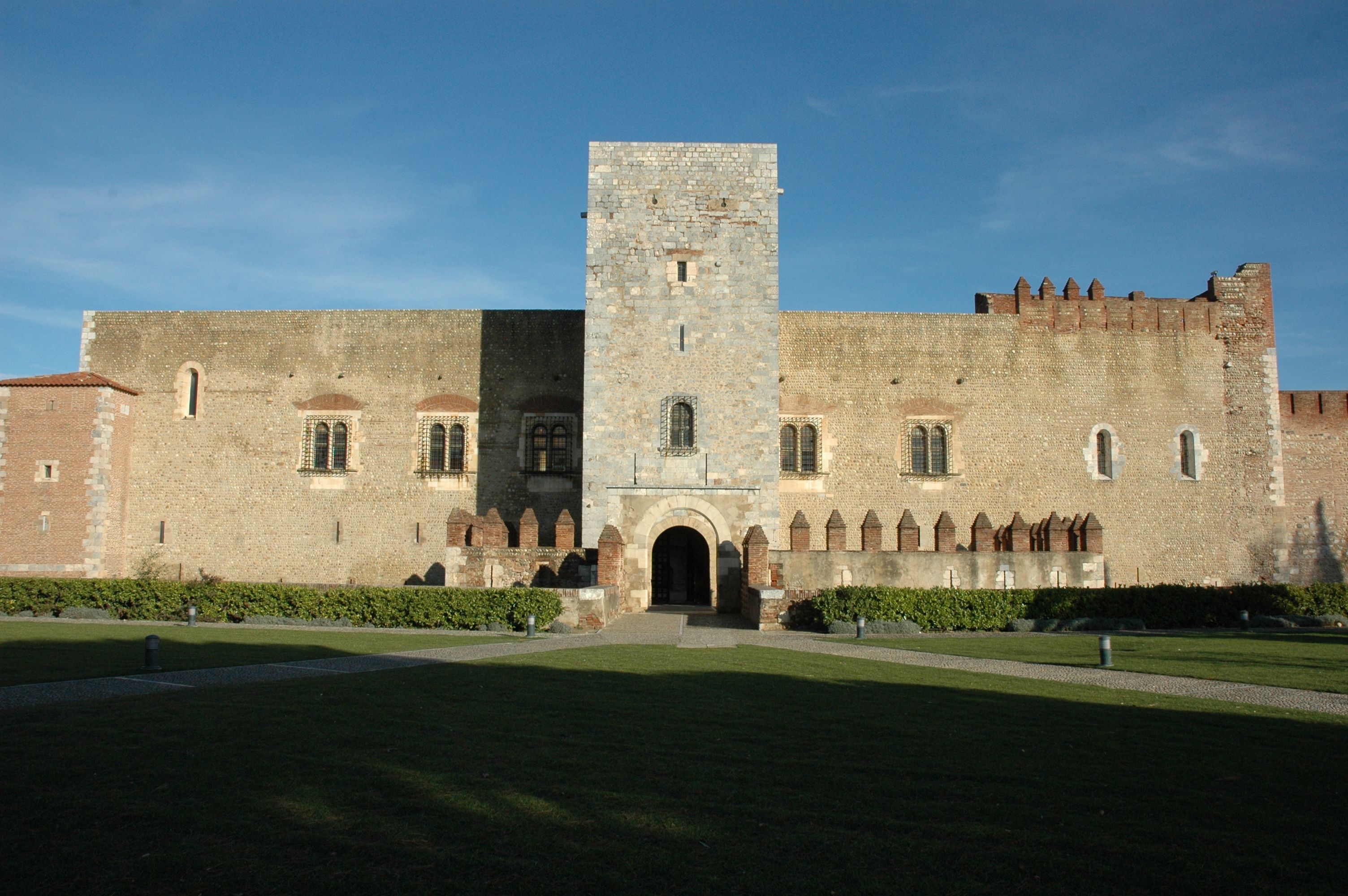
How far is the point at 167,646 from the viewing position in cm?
1398

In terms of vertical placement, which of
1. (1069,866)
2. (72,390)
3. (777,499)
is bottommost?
(1069,866)

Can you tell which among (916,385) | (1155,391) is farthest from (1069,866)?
(1155,391)

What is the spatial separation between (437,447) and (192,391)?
7.78m

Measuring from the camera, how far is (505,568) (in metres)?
21.7

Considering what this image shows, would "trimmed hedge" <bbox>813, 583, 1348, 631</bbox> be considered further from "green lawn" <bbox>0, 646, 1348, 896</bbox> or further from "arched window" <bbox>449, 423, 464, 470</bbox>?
"arched window" <bbox>449, 423, 464, 470</bbox>

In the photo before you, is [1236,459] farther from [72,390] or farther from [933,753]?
[72,390]

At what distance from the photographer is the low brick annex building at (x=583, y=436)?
2686cm

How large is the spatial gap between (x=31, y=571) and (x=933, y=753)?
1052 inches

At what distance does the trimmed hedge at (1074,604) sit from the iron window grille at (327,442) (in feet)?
51.2

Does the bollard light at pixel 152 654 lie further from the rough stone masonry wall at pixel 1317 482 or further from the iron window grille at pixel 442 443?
the rough stone masonry wall at pixel 1317 482

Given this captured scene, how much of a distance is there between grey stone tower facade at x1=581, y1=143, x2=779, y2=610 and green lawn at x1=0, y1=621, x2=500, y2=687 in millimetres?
7316

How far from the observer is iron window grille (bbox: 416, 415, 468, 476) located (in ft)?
90.0

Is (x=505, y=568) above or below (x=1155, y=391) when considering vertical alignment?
below

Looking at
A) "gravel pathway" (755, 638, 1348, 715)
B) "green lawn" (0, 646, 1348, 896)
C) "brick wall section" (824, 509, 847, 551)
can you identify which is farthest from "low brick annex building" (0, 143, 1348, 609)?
"green lawn" (0, 646, 1348, 896)
